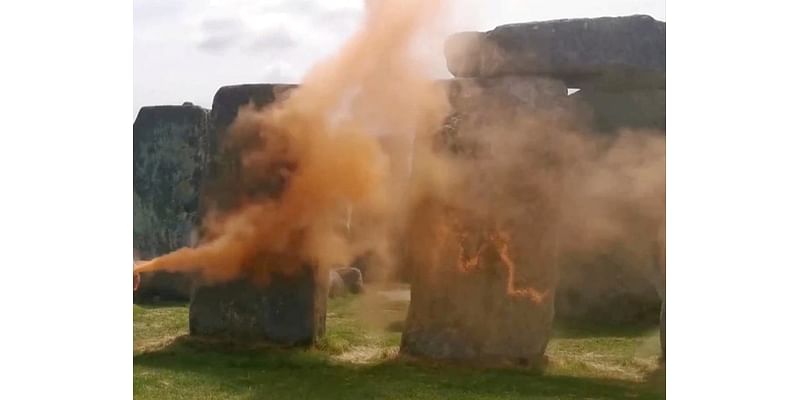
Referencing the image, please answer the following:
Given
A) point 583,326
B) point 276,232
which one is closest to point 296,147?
point 276,232

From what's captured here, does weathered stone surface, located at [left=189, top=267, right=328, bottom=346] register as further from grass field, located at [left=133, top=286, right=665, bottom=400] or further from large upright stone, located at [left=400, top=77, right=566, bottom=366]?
large upright stone, located at [left=400, top=77, right=566, bottom=366]

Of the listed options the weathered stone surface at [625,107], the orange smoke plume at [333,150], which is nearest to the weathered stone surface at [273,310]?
the orange smoke plume at [333,150]

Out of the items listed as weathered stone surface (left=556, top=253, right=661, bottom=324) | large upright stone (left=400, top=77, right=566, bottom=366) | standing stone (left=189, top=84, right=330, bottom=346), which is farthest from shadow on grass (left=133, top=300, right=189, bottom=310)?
weathered stone surface (left=556, top=253, right=661, bottom=324)

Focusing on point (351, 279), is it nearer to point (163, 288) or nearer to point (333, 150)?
point (163, 288)

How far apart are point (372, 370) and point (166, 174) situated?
4.25 meters

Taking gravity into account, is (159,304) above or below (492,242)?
below

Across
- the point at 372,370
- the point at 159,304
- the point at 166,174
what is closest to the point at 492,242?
the point at 372,370

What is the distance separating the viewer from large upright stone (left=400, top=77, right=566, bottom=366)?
5992 millimetres

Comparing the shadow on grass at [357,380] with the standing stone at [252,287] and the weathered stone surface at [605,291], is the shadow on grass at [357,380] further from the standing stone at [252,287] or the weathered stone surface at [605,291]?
the weathered stone surface at [605,291]

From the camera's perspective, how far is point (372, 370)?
5.92 m

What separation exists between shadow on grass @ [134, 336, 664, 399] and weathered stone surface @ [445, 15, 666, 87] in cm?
193

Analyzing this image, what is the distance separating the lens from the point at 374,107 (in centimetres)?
619

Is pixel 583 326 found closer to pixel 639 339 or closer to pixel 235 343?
pixel 639 339
